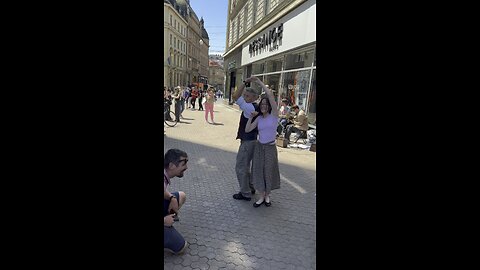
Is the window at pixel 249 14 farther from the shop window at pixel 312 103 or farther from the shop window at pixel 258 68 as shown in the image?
the shop window at pixel 312 103

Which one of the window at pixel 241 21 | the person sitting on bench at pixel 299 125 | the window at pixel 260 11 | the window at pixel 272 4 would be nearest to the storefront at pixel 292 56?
the window at pixel 272 4

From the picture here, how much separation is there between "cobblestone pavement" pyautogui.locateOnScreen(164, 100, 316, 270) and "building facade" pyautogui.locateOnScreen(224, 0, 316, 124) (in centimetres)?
563

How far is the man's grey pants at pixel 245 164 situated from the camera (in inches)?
150

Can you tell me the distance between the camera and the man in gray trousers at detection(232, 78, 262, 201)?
3666mm

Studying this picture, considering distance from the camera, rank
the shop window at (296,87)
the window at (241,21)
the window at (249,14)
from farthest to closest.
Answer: the window at (241,21) → the window at (249,14) → the shop window at (296,87)

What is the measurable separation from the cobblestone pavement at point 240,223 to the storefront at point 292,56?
541 cm

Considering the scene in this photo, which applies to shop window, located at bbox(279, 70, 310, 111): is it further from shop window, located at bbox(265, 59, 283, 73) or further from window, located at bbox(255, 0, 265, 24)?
window, located at bbox(255, 0, 265, 24)

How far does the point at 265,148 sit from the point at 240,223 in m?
1.03

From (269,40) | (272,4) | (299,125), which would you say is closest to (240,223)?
(299,125)
